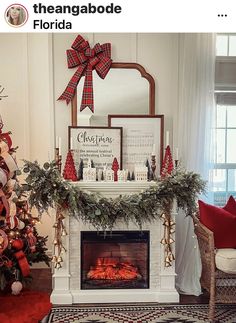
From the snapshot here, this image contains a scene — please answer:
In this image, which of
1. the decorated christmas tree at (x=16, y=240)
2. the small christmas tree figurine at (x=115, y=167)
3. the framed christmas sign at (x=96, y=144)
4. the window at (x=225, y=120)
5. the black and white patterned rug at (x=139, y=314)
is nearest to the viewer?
the decorated christmas tree at (x=16, y=240)

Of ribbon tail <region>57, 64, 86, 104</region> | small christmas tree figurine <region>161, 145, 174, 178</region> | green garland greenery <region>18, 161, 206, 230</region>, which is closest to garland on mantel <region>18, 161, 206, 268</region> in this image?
green garland greenery <region>18, 161, 206, 230</region>

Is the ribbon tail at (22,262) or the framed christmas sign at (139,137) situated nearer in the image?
the ribbon tail at (22,262)

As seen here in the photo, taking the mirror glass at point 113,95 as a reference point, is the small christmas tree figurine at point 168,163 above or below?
below

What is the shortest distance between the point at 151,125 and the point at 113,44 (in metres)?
0.87

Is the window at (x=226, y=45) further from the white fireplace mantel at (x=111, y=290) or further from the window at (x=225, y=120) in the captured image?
the white fireplace mantel at (x=111, y=290)

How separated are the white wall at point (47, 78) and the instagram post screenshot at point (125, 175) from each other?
0.4 inches

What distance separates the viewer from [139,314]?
3.20 metres

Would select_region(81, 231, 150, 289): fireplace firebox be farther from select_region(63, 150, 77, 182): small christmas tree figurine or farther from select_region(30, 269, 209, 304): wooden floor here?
select_region(63, 150, 77, 182): small christmas tree figurine

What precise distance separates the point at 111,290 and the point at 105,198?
0.85 m

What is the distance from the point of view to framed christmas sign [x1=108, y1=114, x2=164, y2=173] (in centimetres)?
376

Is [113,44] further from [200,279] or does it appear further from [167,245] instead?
[200,279]

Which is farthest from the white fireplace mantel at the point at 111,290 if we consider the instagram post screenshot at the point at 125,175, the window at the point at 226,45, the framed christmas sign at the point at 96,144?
the window at the point at 226,45

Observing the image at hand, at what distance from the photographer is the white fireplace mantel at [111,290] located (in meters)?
3.43
